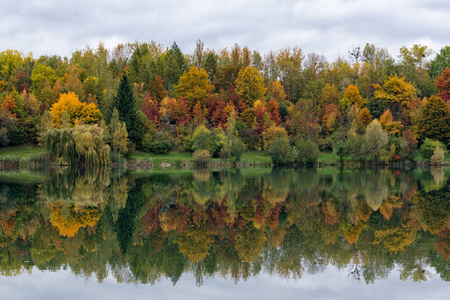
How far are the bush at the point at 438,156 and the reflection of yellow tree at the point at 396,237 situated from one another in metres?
49.1

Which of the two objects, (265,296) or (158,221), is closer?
(265,296)

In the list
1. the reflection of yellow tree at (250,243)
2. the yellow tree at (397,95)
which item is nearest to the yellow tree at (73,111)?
the yellow tree at (397,95)

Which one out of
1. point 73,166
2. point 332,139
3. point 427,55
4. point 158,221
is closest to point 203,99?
point 332,139

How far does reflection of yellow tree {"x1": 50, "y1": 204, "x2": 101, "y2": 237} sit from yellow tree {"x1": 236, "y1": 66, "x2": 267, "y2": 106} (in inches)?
2165

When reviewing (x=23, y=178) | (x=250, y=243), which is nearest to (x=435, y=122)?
(x=23, y=178)

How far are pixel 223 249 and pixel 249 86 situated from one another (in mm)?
61870

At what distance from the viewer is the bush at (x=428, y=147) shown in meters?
60.3

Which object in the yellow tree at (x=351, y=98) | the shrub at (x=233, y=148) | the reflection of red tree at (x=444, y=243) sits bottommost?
the reflection of red tree at (x=444, y=243)

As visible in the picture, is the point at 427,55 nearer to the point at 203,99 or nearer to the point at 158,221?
the point at 203,99

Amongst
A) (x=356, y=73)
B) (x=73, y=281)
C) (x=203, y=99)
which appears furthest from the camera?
(x=356, y=73)

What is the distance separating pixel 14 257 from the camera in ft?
37.2

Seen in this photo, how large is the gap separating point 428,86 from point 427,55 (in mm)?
12653

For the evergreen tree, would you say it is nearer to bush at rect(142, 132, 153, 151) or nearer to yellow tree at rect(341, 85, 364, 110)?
bush at rect(142, 132, 153, 151)

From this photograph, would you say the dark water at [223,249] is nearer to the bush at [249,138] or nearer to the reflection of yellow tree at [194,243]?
the reflection of yellow tree at [194,243]
